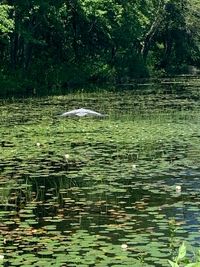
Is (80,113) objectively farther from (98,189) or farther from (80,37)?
(80,37)

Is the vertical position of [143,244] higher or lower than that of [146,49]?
lower

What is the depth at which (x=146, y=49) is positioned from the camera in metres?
67.4

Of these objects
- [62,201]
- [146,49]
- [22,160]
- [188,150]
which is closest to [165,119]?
[188,150]

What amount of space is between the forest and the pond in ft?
44.8

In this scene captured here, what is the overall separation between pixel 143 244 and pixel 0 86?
1128 inches

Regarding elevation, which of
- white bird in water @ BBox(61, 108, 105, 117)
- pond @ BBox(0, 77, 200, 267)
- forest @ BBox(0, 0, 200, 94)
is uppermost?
forest @ BBox(0, 0, 200, 94)

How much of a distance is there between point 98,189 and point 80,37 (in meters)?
41.0

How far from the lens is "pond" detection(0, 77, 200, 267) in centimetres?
851

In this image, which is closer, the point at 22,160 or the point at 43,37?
the point at 22,160

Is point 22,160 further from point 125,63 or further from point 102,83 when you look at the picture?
point 125,63

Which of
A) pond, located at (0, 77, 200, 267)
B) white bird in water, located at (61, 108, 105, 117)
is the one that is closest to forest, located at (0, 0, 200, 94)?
white bird in water, located at (61, 108, 105, 117)

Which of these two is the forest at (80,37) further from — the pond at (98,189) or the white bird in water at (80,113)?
the pond at (98,189)

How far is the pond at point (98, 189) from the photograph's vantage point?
8.51 m

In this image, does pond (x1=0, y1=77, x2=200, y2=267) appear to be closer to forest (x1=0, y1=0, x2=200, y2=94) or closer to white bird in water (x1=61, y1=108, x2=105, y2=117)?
white bird in water (x1=61, y1=108, x2=105, y2=117)
